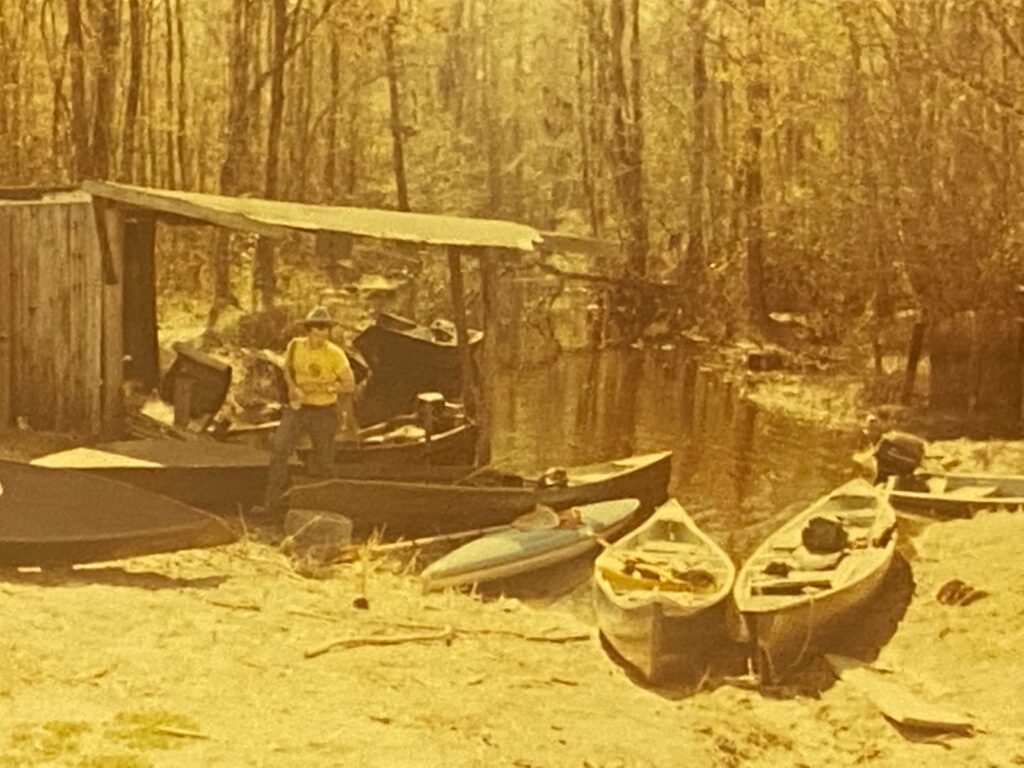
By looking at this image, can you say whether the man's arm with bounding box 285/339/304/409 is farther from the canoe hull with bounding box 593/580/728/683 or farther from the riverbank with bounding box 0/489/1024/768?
the canoe hull with bounding box 593/580/728/683

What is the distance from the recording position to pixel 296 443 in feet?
51.0

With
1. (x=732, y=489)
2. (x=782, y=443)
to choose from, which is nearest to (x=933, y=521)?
(x=732, y=489)

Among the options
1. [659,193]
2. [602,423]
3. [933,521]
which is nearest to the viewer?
[933,521]

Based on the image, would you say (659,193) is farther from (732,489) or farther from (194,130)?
(732,489)

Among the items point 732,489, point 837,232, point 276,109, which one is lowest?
point 732,489

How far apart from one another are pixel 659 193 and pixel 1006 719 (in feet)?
122

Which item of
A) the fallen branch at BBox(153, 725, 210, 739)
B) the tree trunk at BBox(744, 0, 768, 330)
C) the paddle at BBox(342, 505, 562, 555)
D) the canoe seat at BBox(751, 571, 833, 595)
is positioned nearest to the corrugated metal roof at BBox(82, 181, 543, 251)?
the paddle at BBox(342, 505, 562, 555)

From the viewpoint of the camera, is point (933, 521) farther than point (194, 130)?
No

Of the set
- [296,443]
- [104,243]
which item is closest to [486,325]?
[296,443]

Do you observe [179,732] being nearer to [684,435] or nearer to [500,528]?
[500,528]

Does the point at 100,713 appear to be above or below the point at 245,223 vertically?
below

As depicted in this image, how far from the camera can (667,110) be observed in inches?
1966

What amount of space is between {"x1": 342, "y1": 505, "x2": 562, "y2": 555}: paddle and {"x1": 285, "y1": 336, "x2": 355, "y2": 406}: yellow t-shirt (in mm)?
1744

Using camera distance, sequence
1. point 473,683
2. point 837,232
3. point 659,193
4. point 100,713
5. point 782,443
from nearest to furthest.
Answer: point 100,713 → point 473,683 → point 782,443 → point 837,232 → point 659,193
